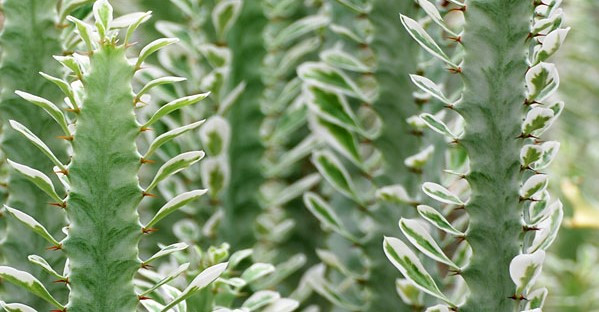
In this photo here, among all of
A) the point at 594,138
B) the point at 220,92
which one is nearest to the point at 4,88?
the point at 220,92

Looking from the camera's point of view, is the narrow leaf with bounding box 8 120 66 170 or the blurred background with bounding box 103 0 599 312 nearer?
the narrow leaf with bounding box 8 120 66 170

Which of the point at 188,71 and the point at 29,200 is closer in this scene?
the point at 29,200

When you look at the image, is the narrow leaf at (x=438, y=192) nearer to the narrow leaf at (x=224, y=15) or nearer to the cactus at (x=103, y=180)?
the cactus at (x=103, y=180)

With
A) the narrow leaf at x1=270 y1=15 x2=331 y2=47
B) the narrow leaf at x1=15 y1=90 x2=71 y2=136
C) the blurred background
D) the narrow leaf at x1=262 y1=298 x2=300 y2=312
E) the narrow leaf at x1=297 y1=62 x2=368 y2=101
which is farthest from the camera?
the blurred background

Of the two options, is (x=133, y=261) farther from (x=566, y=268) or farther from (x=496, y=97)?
(x=566, y=268)

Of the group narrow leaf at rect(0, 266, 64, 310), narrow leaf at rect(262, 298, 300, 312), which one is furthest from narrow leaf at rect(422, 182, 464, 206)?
narrow leaf at rect(0, 266, 64, 310)

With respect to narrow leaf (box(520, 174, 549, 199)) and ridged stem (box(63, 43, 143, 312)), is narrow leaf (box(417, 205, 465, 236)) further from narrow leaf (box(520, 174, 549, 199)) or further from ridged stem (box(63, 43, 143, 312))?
ridged stem (box(63, 43, 143, 312))

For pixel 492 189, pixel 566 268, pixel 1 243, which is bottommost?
pixel 566 268
